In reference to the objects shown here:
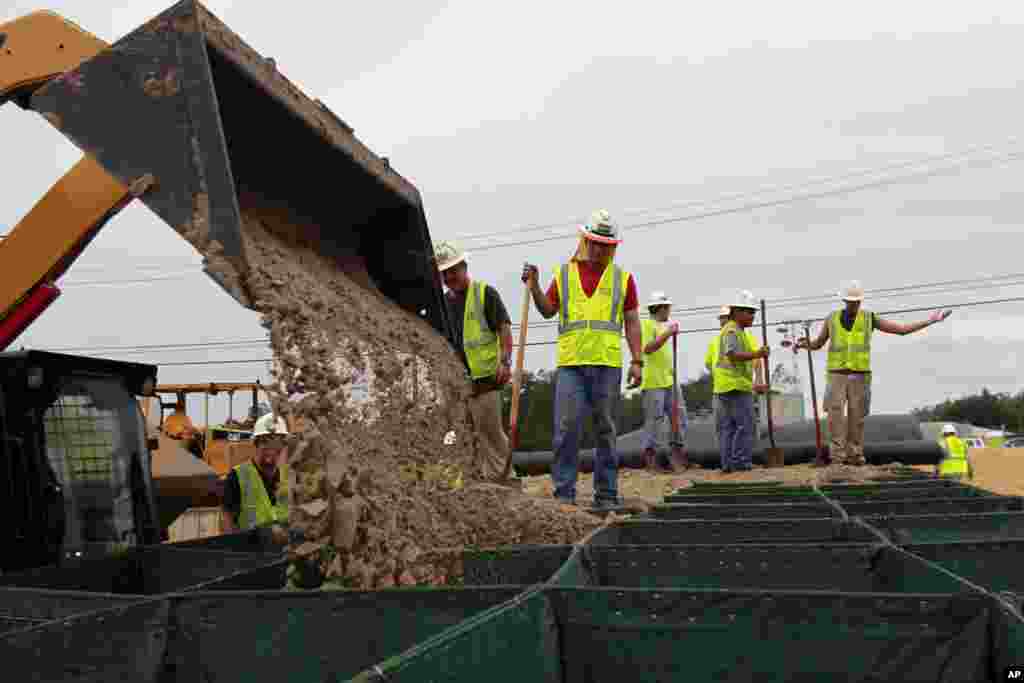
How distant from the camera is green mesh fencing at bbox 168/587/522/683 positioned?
2275mm

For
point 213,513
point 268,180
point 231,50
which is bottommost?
point 213,513

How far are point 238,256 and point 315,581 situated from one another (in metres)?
1.03

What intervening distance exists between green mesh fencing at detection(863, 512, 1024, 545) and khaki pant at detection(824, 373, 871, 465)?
20.3ft

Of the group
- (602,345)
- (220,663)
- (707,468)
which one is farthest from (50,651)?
(707,468)

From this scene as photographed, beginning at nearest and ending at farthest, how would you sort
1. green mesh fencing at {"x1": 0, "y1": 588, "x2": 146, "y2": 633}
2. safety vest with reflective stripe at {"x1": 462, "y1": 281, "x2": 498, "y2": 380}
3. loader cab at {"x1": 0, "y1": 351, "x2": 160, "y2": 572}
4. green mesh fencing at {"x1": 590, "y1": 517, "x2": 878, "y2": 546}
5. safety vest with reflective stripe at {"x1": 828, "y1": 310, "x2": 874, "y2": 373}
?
green mesh fencing at {"x1": 0, "y1": 588, "x2": 146, "y2": 633} → green mesh fencing at {"x1": 590, "y1": 517, "x2": 878, "y2": 546} → loader cab at {"x1": 0, "y1": 351, "x2": 160, "y2": 572} → safety vest with reflective stripe at {"x1": 462, "y1": 281, "x2": 498, "y2": 380} → safety vest with reflective stripe at {"x1": 828, "y1": 310, "x2": 874, "y2": 373}

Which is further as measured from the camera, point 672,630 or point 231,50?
Result: point 231,50

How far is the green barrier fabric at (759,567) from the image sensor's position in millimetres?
2729

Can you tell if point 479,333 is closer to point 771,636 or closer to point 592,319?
point 592,319

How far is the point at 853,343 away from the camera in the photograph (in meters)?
9.46

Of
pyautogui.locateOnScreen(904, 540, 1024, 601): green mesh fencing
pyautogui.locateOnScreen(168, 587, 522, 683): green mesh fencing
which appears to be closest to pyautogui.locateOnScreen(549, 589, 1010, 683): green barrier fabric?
pyautogui.locateOnScreen(168, 587, 522, 683): green mesh fencing

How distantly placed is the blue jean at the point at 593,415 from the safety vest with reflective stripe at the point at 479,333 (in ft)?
1.83

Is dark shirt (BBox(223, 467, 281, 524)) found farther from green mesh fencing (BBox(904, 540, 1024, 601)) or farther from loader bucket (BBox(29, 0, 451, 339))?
green mesh fencing (BBox(904, 540, 1024, 601))

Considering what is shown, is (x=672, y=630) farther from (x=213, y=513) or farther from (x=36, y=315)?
(x=213, y=513)

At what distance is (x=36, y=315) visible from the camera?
3871 mm
